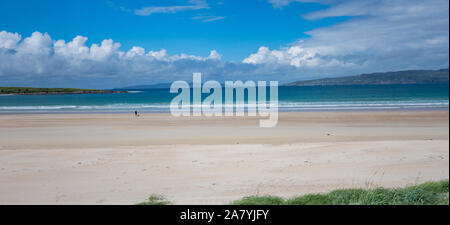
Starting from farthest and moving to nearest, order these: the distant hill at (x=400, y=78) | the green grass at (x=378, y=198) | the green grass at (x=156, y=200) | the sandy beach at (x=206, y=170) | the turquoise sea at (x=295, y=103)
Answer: the distant hill at (x=400, y=78), the turquoise sea at (x=295, y=103), the sandy beach at (x=206, y=170), the green grass at (x=156, y=200), the green grass at (x=378, y=198)

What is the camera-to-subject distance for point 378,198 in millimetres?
4656

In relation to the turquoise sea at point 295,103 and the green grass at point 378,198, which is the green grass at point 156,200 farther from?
the turquoise sea at point 295,103

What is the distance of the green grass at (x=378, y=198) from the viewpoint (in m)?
4.49

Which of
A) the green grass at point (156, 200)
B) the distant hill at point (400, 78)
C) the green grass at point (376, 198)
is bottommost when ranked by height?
the green grass at point (156, 200)

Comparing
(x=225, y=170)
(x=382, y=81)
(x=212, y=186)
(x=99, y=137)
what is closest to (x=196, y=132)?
(x=99, y=137)

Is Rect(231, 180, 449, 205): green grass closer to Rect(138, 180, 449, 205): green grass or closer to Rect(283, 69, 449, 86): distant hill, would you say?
Rect(138, 180, 449, 205): green grass

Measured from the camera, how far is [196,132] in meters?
16.2

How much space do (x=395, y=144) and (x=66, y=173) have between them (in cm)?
1010

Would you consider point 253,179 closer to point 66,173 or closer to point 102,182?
point 102,182

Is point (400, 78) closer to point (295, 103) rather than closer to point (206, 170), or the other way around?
point (295, 103)

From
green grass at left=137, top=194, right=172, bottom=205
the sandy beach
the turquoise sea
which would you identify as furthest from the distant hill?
green grass at left=137, top=194, right=172, bottom=205

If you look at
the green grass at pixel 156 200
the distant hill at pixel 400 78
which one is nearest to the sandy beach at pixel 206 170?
the green grass at pixel 156 200

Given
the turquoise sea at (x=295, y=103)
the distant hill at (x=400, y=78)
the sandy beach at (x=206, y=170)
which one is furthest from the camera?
the distant hill at (x=400, y=78)
